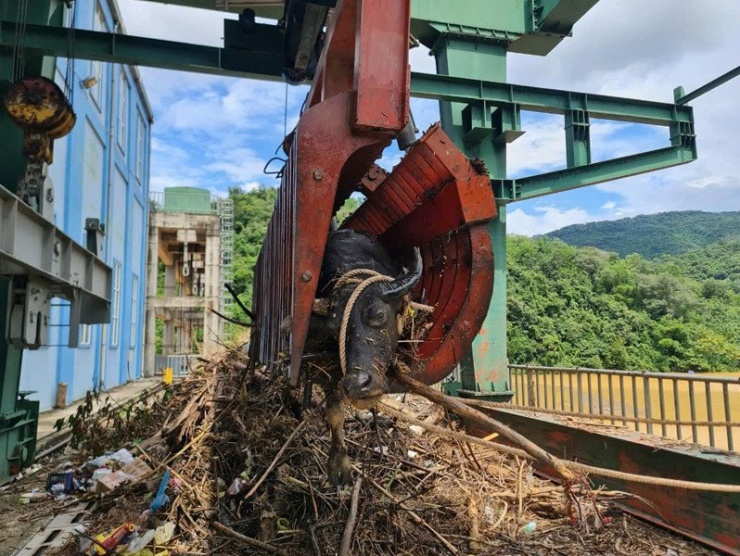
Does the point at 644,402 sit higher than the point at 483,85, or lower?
lower

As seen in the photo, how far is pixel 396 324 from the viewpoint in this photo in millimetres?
2699

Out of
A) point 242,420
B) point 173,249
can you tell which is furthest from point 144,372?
point 242,420

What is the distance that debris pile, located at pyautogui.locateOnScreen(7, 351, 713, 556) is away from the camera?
3805 millimetres

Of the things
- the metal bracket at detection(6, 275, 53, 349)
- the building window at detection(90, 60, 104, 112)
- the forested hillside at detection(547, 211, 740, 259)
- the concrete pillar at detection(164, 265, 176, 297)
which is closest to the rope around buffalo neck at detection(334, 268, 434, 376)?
the metal bracket at detection(6, 275, 53, 349)

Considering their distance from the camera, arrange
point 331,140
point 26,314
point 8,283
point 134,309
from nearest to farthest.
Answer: point 331,140
point 26,314
point 8,283
point 134,309

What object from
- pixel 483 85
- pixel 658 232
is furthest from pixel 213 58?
pixel 658 232

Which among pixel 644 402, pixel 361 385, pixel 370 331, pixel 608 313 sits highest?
pixel 608 313

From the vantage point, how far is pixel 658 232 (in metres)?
125

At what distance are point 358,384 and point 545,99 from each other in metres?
6.50

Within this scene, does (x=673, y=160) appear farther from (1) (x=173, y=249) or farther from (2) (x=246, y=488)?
(1) (x=173, y=249)

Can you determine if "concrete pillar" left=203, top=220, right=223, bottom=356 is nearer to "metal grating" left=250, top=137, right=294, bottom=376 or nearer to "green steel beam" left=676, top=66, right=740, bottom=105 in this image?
"green steel beam" left=676, top=66, right=740, bottom=105

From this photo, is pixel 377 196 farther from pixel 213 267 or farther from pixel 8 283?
pixel 213 267

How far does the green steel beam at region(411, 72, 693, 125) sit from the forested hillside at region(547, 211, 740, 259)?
95.8 metres

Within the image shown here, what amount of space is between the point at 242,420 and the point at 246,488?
4.07 ft
